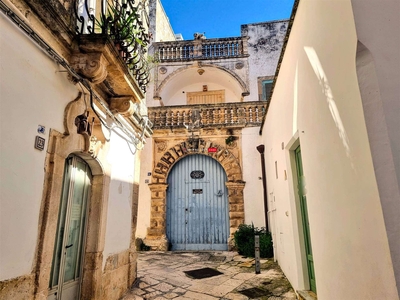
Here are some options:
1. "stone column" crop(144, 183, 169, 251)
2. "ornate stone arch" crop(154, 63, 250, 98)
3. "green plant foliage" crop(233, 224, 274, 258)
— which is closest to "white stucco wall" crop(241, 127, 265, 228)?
"green plant foliage" crop(233, 224, 274, 258)

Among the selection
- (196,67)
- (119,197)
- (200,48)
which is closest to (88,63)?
(119,197)

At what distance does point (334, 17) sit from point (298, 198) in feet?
8.52

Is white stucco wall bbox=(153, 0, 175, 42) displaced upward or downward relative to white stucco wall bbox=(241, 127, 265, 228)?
upward

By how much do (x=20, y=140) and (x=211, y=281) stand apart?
3838 mm

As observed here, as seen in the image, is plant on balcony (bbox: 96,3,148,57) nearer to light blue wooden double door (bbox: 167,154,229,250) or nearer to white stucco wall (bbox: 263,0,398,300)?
white stucco wall (bbox: 263,0,398,300)

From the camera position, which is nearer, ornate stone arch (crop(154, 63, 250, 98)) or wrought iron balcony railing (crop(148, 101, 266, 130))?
wrought iron balcony railing (crop(148, 101, 266, 130))

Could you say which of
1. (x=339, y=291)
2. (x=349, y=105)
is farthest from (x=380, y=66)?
(x=339, y=291)

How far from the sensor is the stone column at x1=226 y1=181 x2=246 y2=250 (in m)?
7.88

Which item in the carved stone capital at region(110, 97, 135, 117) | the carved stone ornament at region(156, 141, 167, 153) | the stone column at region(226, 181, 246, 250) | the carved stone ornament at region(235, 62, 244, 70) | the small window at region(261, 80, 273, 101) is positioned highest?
the carved stone ornament at region(235, 62, 244, 70)

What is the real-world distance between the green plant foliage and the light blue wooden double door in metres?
0.81

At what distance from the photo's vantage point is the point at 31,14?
2.36m

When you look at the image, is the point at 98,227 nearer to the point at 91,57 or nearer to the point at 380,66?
the point at 91,57

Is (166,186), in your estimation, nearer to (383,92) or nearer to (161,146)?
(161,146)

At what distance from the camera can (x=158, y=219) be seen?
26.4 ft
